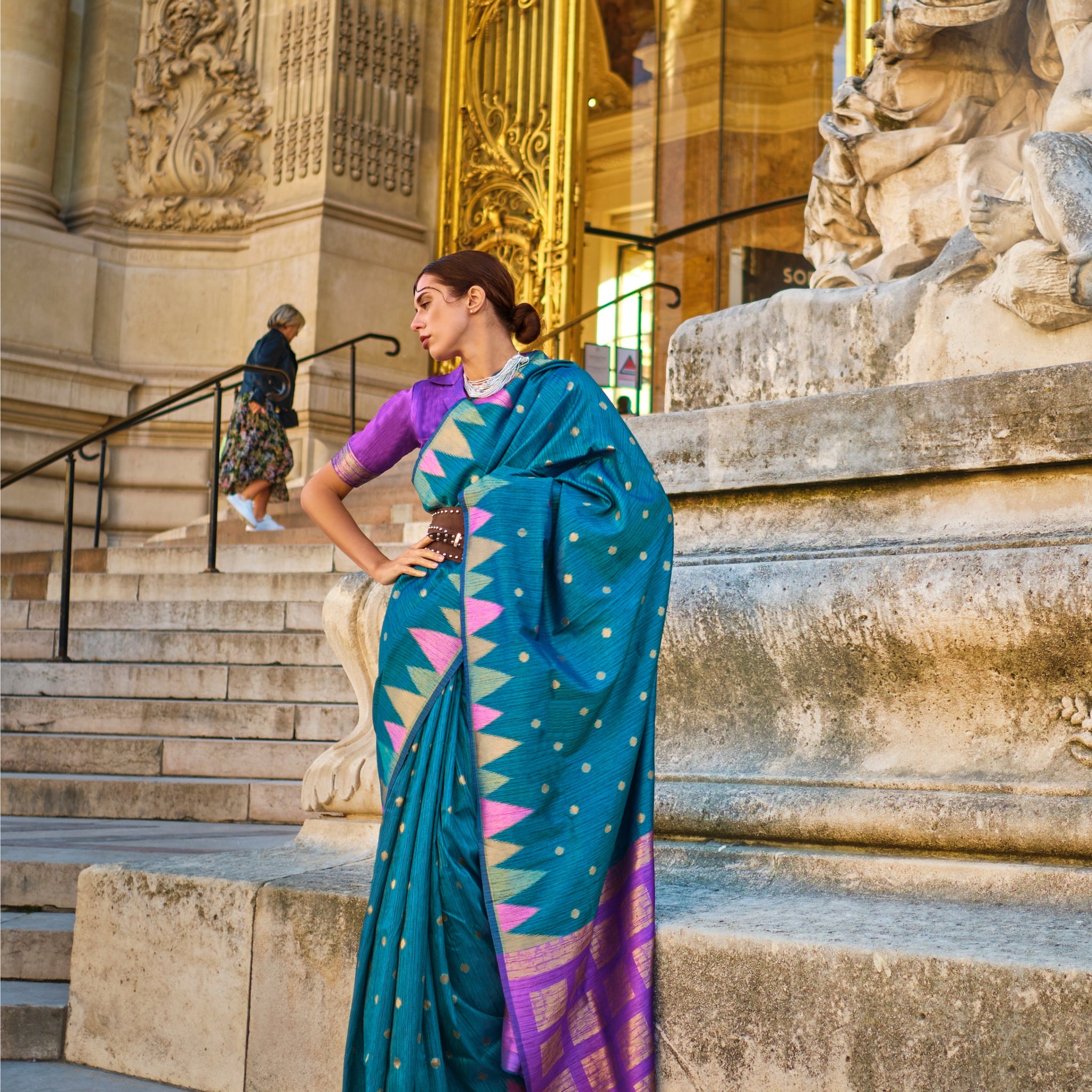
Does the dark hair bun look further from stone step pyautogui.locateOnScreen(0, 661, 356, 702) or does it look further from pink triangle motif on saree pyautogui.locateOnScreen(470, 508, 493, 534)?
stone step pyautogui.locateOnScreen(0, 661, 356, 702)

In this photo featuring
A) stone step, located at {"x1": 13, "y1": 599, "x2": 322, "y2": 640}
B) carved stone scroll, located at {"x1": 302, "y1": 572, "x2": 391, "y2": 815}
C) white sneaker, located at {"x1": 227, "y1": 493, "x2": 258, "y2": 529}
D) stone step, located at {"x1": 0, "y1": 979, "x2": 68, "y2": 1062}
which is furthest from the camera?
white sneaker, located at {"x1": 227, "y1": 493, "x2": 258, "y2": 529}

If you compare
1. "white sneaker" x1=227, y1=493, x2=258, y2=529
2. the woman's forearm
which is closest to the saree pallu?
the woman's forearm

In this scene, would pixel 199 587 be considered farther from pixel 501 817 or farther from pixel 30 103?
pixel 30 103

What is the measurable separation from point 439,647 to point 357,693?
90cm

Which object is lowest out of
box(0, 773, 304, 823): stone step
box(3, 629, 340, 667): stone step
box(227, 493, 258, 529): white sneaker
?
box(0, 773, 304, 823): stone step

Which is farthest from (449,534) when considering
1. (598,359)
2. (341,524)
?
(598,359)

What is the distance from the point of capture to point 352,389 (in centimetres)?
1089

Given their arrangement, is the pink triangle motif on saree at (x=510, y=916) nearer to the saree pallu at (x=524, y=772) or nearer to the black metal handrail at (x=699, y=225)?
the saree pallu at (x=524, y=772)

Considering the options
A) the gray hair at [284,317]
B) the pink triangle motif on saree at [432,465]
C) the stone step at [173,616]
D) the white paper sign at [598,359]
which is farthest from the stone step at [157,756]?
the white paper sign at [598,359]

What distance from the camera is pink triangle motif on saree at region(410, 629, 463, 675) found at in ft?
7.25

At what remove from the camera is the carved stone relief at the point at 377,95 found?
464 inches

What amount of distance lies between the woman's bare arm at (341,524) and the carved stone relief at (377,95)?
9696mm

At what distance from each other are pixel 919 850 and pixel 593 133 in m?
14.5

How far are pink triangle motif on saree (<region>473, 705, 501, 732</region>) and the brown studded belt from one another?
11.2 inches
